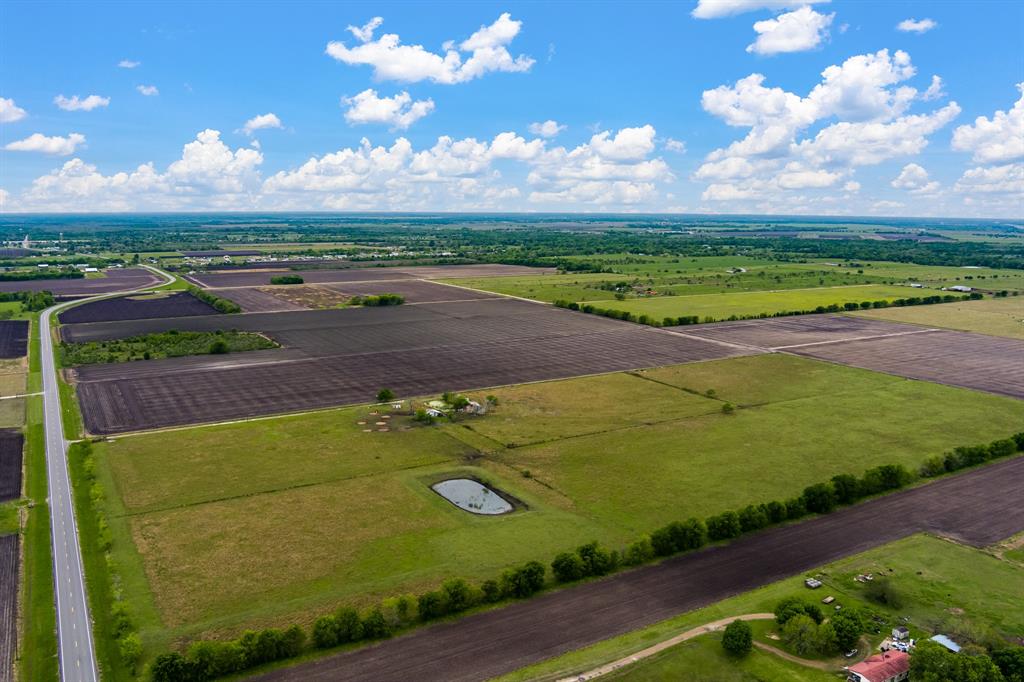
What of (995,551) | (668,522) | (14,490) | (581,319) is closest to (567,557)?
(668,522)

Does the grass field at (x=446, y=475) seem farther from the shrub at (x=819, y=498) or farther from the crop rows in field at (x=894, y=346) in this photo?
the crop rows in field at (x=894, y=346)

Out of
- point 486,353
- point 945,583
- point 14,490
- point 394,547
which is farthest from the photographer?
point 486,353

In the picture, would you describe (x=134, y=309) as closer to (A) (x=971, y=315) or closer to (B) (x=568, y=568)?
(B) (x=568, y=568)

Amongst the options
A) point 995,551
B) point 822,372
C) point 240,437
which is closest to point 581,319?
point 822,372

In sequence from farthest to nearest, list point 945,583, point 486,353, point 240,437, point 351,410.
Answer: point 486,353, point 351,410, point 240,437, point 945,583

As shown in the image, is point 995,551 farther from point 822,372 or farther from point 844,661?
point 822,372

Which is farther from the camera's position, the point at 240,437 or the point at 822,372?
the point at 822,372
